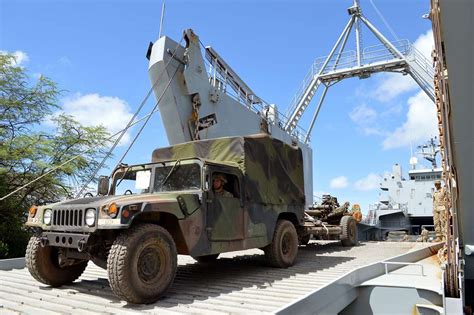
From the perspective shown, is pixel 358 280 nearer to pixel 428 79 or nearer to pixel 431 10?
pixel 431 10

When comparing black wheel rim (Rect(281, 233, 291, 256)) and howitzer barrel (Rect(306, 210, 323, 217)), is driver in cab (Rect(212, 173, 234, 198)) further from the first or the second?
howitzer barrel (Rect(306, 210, 323, 217))

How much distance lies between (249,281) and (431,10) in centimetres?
401

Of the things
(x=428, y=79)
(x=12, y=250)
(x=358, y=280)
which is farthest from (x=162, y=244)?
(x=428, y=79)

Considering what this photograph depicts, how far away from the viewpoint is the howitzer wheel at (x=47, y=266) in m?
4.94

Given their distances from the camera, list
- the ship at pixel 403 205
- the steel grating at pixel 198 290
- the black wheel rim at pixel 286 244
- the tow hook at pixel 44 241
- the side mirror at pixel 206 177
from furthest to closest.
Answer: the ship at pixel 403 205 → the black wheel rim at pixel 286 244 → the side mirror at pixel 206 177 → the tow hook at pixel 44 241 → the steel grating at pixel 198 290

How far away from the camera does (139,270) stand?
13.7 feet

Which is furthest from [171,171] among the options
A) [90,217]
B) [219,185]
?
[90,217]

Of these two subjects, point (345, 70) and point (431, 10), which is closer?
point (431, 10)

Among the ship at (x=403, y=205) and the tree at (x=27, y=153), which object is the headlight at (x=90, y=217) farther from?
the ship at (x=403, y=205)

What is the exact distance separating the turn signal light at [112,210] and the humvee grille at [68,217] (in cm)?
44

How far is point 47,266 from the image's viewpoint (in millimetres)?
5023

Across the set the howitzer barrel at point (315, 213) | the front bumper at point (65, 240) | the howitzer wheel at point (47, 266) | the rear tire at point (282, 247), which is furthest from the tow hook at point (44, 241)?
the howitzer barrel at point (315, 213)

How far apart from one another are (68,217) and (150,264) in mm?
1132

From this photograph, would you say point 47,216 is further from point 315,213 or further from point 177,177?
point 315,213
